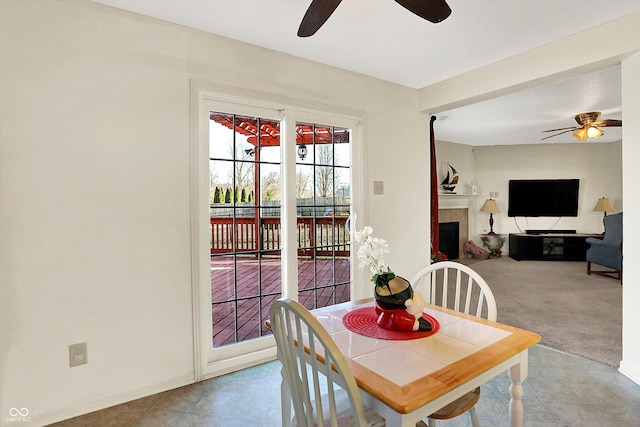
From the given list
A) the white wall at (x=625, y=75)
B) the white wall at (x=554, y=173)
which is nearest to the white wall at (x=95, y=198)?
the white wall at (x=625, y=75)

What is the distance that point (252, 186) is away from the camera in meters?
2.56

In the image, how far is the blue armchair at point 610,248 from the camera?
469 centimetres

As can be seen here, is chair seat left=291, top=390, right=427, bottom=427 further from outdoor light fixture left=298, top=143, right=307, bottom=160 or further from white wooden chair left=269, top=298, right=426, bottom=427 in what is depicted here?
outdoor light fixture left=298, top=143, right=307, bottom=160

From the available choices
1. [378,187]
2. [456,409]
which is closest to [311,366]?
[456,409]

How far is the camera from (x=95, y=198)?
1927 mm

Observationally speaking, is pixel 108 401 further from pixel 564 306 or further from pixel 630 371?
pixel 564 306

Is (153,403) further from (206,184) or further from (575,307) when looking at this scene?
(575,307)

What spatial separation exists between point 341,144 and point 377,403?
2.32m

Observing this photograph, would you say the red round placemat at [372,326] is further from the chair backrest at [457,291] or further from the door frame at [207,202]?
the door frame at [207,202]

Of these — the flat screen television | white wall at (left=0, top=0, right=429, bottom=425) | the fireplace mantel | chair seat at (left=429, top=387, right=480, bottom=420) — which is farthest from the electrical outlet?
the flat screen television

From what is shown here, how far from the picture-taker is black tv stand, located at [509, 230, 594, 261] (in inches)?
255

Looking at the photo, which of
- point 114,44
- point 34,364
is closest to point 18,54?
point 114,44

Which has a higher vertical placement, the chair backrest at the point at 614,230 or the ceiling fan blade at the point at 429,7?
the ceiling fan blade at the point at 429,7

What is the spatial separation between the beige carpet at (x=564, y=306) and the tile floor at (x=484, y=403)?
1.38ft
